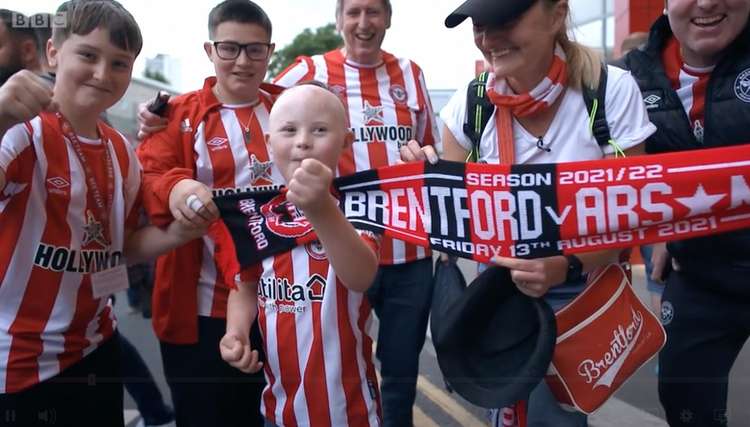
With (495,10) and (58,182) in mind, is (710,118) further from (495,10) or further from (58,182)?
(58,182)

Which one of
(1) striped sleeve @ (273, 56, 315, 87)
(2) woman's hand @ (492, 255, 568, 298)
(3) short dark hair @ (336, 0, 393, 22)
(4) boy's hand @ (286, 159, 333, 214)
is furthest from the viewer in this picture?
(1) striped sleeve @ (273, 56, 315, 87)

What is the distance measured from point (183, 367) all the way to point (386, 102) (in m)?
1.06

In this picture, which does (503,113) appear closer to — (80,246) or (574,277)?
(574,277)

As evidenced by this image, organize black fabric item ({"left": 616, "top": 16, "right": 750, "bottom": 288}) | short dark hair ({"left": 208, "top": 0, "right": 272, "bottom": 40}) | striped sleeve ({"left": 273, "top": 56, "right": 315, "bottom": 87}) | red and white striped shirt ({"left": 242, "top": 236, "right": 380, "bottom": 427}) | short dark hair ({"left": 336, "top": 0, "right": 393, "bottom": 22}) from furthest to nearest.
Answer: striped sleeve ({"left": 273, "top": 56, "right": 315, "bottom": 87}) → short dark hair ({"left": 336, "top": 0, "right": 393, "bottom": 22}) → short dark hair ({"left": 208, "top": 0, "right": 272, "bottom": 40}) → black fabric item ({"left": 616, "top": 16, "right": 750, "bottom": 288}) → red and white striped shirt ({"left": 242, "top": 236, "right": 380, "bottom": 427})

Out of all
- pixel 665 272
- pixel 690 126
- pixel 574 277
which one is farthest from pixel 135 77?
pixel 665 272

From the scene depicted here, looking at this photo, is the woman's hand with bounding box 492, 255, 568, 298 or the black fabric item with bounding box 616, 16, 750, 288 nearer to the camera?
the woman's hand with bounding box 492, 255, 568, 298

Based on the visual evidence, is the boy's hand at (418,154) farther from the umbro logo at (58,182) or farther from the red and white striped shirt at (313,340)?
the umbro logo at (58,182)

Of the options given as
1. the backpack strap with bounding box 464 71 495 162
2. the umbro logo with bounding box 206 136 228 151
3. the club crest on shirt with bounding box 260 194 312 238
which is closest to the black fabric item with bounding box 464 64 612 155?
the backpack strap with bounding box 464 71 495 162

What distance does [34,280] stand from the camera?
5.87 ft

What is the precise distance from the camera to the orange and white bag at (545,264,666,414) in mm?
1759

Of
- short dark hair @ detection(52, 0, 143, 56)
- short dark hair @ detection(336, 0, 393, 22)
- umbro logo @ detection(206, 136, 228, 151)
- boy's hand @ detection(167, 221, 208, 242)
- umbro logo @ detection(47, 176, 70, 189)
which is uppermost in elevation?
short dark hair @ detection(336, 0, 393, 22)

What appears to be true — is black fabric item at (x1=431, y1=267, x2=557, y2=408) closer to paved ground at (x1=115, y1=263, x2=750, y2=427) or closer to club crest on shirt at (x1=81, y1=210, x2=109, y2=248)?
paved ground at (x1=115, y1=263, x2=750, y2=427)

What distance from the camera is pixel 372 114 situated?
253cm

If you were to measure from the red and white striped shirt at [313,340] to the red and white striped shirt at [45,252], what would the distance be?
453 mm
